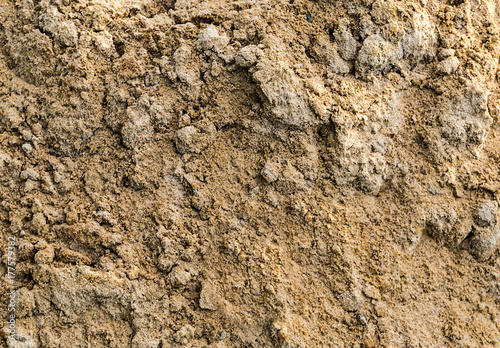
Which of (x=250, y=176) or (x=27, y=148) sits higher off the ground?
(x=250, y=176)

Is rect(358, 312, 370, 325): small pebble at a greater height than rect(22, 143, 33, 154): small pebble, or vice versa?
rect(358, 312, 370, 325): small pebble

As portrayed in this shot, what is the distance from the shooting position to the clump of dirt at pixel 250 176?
1.71 meters

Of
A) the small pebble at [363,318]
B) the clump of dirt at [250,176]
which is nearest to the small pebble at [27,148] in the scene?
the clump of dirt at [250,176]

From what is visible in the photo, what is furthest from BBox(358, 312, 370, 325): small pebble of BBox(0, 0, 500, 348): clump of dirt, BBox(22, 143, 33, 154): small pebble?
BBox(22, 143, 33, 154): small pebble

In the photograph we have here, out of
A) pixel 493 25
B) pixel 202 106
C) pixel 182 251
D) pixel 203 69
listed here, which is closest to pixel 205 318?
pixel 182 251

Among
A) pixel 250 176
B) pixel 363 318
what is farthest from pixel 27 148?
pixel 363 318

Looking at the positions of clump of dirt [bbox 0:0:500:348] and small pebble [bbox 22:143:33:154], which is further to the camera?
small pebble [bbox 22:143:33:154]

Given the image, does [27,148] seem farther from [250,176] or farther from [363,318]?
[363,318]

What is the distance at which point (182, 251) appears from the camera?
5.78ft

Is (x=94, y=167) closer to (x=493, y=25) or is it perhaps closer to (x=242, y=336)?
(x=242, y=336)

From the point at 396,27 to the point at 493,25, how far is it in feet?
1.66

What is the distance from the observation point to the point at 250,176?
72.8 inches

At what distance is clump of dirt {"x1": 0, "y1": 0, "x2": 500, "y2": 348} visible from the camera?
5.63 feet

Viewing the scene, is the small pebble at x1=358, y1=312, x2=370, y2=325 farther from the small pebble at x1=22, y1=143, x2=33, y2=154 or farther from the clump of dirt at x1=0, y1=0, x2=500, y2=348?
the small pebble at x1=22, y1=143, x2=33, y2=154
